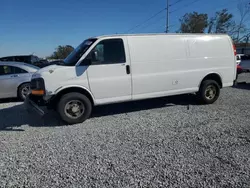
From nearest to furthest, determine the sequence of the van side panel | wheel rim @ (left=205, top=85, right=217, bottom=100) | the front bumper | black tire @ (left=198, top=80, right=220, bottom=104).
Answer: the front bumper
the van side panel
black tire @ (left=198, top=80, right=220, bottom=104)
wheel rim @ (left=205, top=85, right=217, bottom=100)

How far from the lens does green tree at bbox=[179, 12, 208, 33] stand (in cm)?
4231

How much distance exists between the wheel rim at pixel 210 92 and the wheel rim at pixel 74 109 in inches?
147

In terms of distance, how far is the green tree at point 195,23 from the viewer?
42.3 metres

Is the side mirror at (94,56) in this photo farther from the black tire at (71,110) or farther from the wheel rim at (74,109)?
the wheel rim at (74,109)

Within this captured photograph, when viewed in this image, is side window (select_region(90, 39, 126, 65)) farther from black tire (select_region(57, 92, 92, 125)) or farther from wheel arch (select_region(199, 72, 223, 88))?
wheel arch (select_region(199, 72, 223, 88))


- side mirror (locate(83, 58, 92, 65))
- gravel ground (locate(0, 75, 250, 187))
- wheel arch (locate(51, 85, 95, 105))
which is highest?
side mirror (locate(83, 58, 92, 65))

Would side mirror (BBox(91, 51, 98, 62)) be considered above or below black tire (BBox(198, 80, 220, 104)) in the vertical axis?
above

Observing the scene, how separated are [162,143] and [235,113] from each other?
2649 mm

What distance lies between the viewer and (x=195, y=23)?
42.4m

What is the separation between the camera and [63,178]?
8.02ft

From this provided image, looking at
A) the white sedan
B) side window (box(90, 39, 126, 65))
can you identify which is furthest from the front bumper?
the white sedan

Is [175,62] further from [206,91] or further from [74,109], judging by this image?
[74,109]

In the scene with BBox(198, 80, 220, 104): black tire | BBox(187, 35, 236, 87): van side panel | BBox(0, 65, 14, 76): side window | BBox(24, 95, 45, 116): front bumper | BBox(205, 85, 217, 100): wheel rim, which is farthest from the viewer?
BBox(0, 65, 14, 76): side window

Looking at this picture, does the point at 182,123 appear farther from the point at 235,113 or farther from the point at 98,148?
the point at 98,148
